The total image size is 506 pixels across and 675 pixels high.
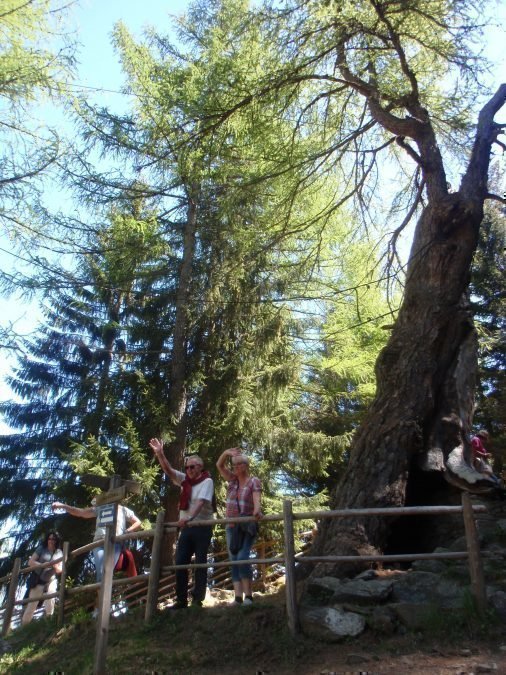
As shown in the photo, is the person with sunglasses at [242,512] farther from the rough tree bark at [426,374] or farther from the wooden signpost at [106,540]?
the wooden signpost at [106,540]

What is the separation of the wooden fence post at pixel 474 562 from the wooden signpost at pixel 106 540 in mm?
3122

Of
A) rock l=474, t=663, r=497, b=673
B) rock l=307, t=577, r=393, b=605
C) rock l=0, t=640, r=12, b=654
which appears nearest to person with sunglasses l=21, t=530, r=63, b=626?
rock l=0, t=640, r=12, b=654

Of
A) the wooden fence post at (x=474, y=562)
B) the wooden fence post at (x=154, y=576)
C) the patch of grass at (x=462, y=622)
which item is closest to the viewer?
the patch of grass at (x=462, y=622)

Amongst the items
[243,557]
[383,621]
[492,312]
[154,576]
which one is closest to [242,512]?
[243,557]

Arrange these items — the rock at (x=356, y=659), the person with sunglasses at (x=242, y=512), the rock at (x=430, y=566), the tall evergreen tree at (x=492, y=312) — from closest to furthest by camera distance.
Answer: the rock at (x=356, y=659) → the rock at (x=430, y=566) → the person with sunglasses at (x=242, y=512) → the tall evergreen tree at (x=492, y=312)

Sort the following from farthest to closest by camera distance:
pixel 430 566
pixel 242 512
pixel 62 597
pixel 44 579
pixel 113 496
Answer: pixel 44 579 < pixel 62 597 < pixel 242 512 < pixel 113 496 < pixel 430 566

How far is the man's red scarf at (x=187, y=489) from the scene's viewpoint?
6664mm

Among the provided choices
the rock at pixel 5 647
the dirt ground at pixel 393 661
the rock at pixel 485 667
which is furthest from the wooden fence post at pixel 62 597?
the rock at pixel 485 667

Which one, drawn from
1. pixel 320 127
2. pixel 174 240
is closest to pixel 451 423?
pixel 320 127

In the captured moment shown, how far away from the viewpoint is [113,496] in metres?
5.92

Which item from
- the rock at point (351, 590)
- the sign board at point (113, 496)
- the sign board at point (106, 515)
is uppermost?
the sign board at point (113, 496)

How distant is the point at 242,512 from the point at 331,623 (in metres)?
1.61

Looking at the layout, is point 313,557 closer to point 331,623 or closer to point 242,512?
point 331,623

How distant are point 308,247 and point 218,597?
7.62 metres
